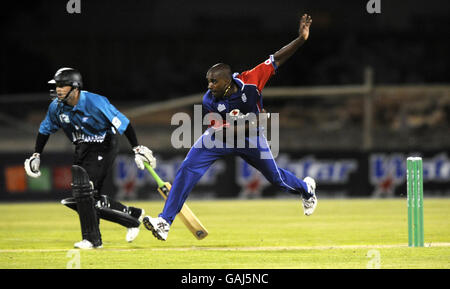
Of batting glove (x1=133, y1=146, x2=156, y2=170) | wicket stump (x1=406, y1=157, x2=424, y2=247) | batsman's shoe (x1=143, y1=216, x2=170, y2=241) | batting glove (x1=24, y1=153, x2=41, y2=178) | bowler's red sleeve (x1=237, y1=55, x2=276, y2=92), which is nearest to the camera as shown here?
wicket stump (x1=406, y1=157, x2=424, y2=247)

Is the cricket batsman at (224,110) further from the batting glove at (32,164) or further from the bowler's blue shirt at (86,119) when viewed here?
the batting glove at (32,164)

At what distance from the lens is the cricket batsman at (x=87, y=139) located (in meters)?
→ 8.77

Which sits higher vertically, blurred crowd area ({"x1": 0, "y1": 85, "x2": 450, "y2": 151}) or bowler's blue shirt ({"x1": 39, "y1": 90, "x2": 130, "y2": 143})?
blurred crowd area ({"x1": 0, "y1": 85, "x2": 450, "y2": 151})

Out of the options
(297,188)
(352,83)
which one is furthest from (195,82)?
(297,188)

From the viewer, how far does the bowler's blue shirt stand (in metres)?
8.91

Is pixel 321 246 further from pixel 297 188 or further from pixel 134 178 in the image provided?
pixel 134 178

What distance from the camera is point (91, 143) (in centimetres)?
909

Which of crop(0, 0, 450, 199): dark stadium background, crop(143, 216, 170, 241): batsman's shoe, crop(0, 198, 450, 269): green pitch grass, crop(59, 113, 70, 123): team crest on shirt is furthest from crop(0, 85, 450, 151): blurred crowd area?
crop(143, 216, 170, 241): batsman's shoe

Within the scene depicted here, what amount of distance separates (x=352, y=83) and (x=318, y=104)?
333cm

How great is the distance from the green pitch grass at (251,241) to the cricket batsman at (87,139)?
452 mm

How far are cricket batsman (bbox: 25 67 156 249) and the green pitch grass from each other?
1.48ft

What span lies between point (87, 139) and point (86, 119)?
0.87 ft

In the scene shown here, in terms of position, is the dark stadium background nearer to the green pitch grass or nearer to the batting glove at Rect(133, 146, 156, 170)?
the green pitch grass

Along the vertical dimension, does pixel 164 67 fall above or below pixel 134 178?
above
